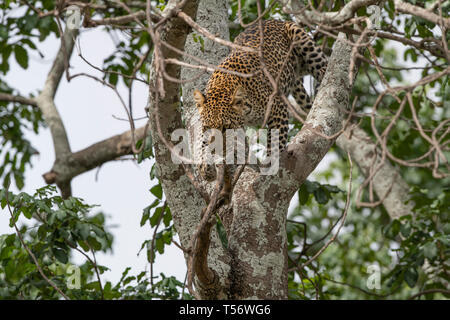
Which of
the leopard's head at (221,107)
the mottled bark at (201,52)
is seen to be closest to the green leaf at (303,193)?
the leopard's head at (221,107)

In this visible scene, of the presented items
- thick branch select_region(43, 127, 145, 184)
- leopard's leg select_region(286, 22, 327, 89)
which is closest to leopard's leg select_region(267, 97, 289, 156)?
leopard's leg select_region(286, 22, 327, 89)

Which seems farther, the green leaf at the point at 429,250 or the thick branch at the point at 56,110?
the thick branch at the point at 56,110

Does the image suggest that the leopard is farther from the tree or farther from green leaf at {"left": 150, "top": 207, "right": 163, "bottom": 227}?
green leaf at {"left": 150, "top": 207, "right": 163, "bottom": 227}

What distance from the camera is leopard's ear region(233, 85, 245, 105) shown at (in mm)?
5703

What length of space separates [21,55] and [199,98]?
3232 mm

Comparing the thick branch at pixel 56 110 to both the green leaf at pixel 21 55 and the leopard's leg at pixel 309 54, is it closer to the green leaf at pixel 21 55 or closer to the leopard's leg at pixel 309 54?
the green leaf at pixel 21 55

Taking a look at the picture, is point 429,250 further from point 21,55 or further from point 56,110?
point 56,110

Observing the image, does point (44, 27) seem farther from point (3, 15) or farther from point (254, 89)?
point (254, 89)

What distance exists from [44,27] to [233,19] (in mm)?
2403

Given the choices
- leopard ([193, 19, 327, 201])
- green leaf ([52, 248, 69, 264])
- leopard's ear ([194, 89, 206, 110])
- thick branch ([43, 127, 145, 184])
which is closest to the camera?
green leaf ([52, 248, 69, 264])

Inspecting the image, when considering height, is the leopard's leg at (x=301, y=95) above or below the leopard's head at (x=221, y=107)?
above

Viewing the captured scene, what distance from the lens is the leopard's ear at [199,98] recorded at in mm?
5332

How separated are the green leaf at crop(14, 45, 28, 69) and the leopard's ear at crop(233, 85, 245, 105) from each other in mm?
3118

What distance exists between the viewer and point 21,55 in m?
7.65
